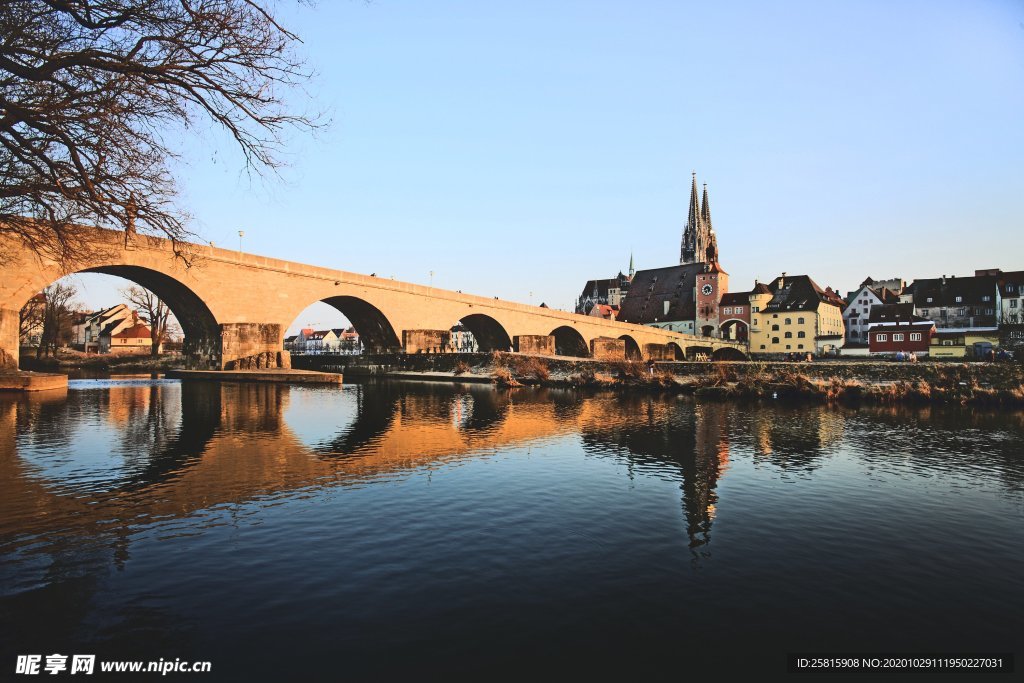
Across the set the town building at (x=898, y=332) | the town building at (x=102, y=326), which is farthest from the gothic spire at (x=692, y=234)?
the town building at (x=102, y=326)

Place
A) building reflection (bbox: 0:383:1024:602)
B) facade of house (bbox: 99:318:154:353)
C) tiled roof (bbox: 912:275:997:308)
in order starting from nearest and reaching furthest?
building reflection (bbox: 0:383:1024:602)
tiled roof (bbox: 912:275:997:308)
facade of house (bbox: 99:318:154:353)

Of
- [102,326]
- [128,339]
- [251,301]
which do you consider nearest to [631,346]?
[251,301]

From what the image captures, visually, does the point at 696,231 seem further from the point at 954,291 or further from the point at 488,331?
the point at 488,331

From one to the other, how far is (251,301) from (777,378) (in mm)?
34019

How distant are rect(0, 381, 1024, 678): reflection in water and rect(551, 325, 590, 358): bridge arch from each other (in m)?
62.4

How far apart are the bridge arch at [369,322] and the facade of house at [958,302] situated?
236 ft

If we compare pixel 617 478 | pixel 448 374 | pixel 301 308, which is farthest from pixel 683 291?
pixel 617 478

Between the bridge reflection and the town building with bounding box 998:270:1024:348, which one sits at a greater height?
the town building with bounding box 998:270:1024:348

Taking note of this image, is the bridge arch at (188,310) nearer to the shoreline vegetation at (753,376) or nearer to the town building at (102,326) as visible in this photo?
the shoreline vegetation at (753,376)

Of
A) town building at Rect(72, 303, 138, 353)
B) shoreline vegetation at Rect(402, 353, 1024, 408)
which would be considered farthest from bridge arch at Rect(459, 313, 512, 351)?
town building at Rect(72, 303, 138, 353)

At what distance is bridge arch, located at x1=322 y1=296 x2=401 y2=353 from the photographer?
163ft

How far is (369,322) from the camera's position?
5350 centimetres

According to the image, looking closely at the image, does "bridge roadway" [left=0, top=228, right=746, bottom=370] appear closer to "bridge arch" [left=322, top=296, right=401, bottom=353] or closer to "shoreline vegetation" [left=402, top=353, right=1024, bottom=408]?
"bridge arch" [left=322, top=296, right=401, bottom=353]

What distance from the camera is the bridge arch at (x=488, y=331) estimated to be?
212 ft
